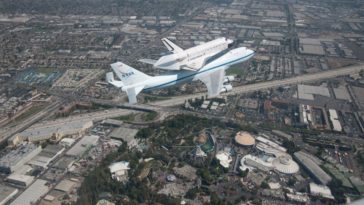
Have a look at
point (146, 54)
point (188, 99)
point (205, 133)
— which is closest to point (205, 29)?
point (146, 54)

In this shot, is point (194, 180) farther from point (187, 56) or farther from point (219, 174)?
point (187, 56)

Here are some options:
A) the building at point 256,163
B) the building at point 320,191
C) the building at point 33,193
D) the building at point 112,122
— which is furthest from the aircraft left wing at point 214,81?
the building at point 33,193

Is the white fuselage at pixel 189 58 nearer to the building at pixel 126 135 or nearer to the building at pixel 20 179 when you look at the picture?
the building at pixel 126 135

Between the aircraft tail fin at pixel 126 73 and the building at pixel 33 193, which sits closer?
the building at pixel 33 193

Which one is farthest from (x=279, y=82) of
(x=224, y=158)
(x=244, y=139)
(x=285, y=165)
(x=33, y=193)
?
(x=33, y=193)

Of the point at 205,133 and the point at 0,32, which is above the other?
the point at 0,32

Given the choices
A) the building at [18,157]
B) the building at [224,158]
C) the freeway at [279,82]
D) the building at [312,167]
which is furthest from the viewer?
the freeway at [279,82]

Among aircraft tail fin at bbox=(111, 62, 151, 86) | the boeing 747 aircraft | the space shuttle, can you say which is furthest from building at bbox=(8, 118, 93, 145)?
the space shuttle
